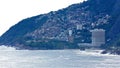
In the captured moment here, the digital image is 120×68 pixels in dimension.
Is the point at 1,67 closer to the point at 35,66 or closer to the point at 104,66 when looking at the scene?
the point at 35,66

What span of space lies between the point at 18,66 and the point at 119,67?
2395 cm

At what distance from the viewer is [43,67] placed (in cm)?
14375

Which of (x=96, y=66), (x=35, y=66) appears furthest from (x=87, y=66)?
(x=35, y=66)

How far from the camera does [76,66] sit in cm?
14850

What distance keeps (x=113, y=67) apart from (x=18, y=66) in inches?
879

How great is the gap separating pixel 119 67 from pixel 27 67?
20.5m

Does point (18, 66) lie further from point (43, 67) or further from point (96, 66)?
point (96, 66)

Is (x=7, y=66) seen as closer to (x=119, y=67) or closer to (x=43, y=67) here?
(x=43, y=67)

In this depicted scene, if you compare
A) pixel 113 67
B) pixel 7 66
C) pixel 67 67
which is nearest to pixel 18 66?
pixel 7 66

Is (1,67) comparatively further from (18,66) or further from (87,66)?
(87,66)

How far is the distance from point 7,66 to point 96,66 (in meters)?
20.7

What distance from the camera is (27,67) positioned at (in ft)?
470

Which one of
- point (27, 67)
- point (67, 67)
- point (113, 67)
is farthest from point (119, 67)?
point (27, 67)

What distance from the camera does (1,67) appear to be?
14562cm
